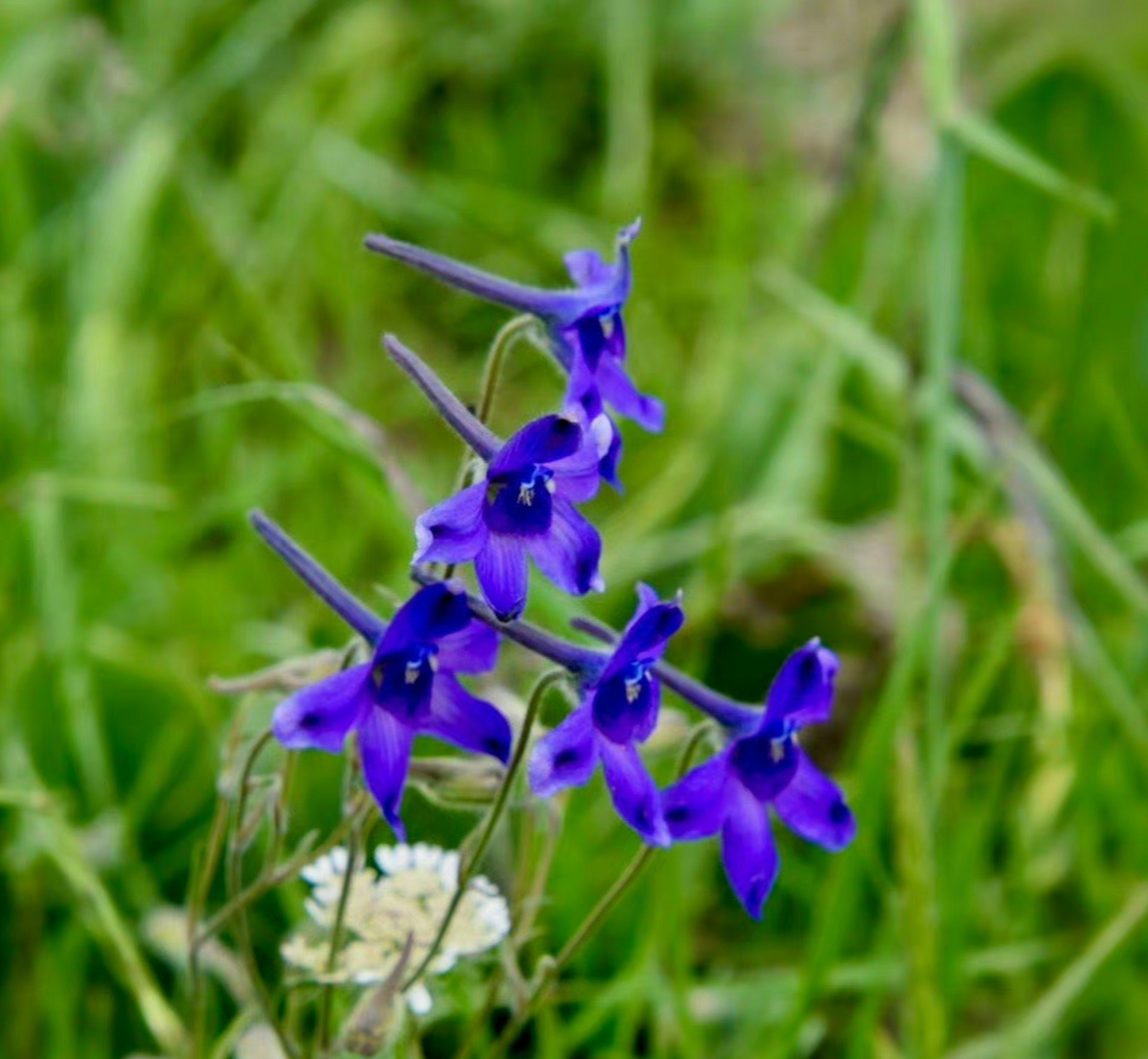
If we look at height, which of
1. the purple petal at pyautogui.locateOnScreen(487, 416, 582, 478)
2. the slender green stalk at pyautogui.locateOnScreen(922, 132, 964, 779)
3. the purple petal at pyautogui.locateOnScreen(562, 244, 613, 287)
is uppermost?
the slender green stalk at pyautogui.locateOnScreen(922, 132, 964, 779)

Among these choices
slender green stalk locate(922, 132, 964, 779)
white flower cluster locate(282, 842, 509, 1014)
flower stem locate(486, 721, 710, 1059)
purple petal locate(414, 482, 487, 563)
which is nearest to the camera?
purple petal locate(414, 482, 487, 563)

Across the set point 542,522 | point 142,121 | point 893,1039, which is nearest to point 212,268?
point 142,121

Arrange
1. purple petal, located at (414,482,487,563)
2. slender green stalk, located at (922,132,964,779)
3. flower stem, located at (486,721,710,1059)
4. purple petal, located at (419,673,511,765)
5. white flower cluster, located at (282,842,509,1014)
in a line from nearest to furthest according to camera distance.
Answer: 1. purple petal, located at (414,482,487,563)
2. purple petal, located at (419,673,511,765)
3. flower stem, located at (486,721,710,1059)
4. white flower cluster, located at (282,842,509,1014)
5. slender green stalk, located at (922,132,964,779)

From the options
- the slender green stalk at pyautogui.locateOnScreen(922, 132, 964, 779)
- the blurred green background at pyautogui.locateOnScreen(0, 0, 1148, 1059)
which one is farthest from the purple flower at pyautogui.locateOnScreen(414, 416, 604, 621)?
the slender green stalk at pyautogui.locateOnScreen(922, 132, 964, 779)

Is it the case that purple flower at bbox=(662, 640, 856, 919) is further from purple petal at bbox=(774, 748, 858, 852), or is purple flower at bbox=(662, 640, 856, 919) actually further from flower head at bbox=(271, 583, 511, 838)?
flower head at bbox=(271, 583, 511, 838)

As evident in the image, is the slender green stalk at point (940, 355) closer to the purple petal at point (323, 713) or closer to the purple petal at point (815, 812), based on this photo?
the purple petal at point (815, 812)

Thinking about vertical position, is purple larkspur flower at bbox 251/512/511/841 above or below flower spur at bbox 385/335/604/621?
below

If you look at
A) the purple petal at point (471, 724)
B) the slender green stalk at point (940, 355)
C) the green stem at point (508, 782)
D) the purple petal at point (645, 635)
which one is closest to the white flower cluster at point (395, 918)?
the green stem at point (508, 782)

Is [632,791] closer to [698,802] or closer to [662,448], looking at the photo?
[698,802]
